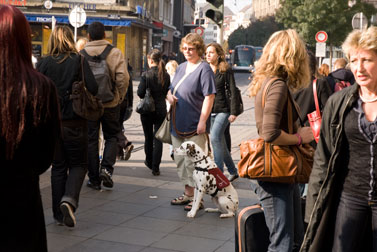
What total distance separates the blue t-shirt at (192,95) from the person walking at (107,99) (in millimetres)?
1042

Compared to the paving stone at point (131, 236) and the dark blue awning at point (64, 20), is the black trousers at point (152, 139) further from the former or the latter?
the dark blue awning at point (64, 20)

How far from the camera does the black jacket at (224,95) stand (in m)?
8.45

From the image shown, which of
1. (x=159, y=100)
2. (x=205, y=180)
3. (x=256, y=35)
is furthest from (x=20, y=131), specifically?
(x=256, y=35)

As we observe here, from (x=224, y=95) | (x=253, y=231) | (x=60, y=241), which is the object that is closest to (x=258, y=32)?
(x=224, y=95)

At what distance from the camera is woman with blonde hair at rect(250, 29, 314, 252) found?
3.90 m

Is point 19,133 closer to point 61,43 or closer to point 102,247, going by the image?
point 102,247

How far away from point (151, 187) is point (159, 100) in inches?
57.0

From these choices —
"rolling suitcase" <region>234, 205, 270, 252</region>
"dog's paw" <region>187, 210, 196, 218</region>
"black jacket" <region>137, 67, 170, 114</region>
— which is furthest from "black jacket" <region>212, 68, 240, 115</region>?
"rolling suitcase" <region>234, 205, 270, 252</region>

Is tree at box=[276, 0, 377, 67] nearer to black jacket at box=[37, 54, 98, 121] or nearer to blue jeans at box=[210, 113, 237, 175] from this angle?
blue jeans at box=[210, 113, 237, 175]

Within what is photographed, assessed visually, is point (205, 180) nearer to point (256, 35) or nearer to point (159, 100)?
point (159, 100)

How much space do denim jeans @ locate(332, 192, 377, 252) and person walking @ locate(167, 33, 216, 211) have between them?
3.55 m

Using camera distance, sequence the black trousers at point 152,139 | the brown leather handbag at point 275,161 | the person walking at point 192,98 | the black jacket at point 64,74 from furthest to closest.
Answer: the black trousers at point 152,139
the person walking at point 192,98
the black jacket at point 64,74
the brown leather handbag at point 275,161

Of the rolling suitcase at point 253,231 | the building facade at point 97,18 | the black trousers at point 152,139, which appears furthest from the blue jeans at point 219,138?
the building facade at point 97,18

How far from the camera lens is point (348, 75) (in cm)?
691
